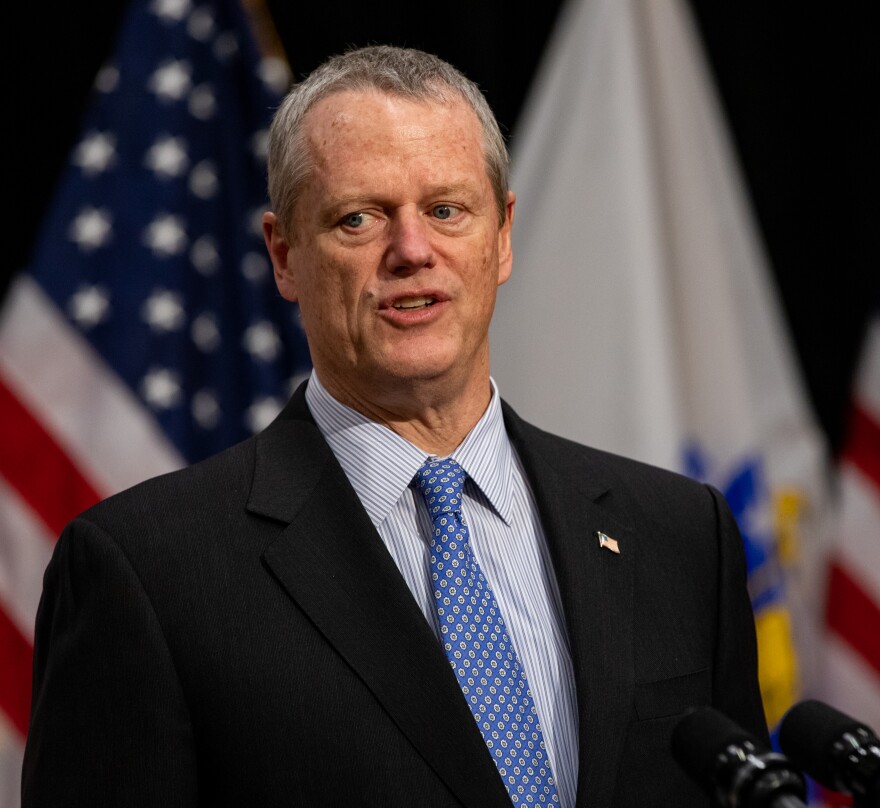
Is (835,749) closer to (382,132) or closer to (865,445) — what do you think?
(382,132)

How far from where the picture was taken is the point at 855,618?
3.48 m

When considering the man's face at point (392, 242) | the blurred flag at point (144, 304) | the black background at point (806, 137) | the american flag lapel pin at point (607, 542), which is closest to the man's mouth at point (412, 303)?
the man's face at point (392, 242)

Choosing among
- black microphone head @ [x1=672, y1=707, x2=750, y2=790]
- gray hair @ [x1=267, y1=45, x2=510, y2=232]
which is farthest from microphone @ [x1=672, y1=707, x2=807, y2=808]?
gray hair @ [x1=267, y1=45, x2=510, y2=232]

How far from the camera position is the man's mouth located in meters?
1.58

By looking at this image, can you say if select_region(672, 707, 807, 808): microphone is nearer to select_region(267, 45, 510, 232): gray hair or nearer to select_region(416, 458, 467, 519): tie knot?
select_region(416, 458, 467, 519): tie knot

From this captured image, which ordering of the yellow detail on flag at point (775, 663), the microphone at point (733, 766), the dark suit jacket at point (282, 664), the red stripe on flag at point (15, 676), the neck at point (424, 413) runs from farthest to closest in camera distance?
the yellow detail on flag at point (775, 663) < the red stripe on flag at point (15, 676) < the neck at point (424, 413) < the dark suit jacket at point (282, 664) < the microphone at point (733, 766)

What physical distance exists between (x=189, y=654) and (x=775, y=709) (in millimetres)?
2181

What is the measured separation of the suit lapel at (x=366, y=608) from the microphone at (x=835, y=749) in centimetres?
38

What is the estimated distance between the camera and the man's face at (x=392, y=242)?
158cm

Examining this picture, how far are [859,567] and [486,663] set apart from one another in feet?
7.53

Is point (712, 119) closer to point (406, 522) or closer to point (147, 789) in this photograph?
point (406, 522)

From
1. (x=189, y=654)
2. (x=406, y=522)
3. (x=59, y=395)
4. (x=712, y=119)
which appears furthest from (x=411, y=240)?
(x=712, y=119)

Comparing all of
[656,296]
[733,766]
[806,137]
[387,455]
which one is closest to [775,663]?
[656,296]

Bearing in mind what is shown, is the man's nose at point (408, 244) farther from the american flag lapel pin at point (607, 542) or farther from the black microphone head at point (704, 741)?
the black microphone head at point (704, 741)
